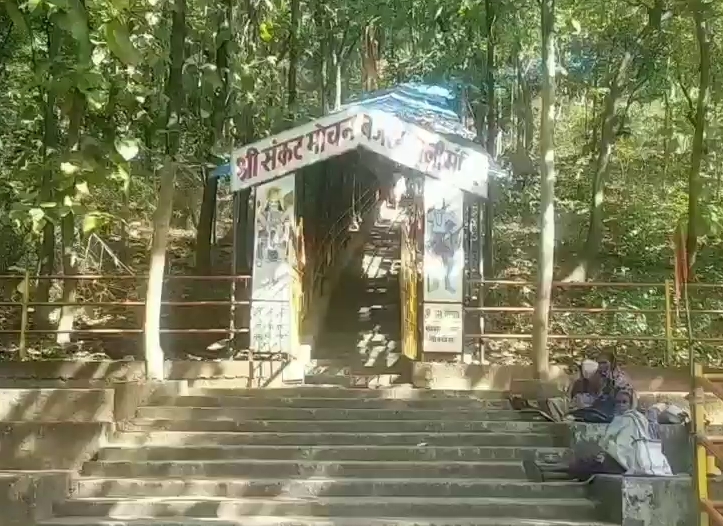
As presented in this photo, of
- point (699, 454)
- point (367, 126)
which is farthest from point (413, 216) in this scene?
point (699, 454)

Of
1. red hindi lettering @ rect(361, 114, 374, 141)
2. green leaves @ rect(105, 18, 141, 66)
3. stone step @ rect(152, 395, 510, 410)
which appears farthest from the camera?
red hindi lettering @ rect(361, 114, 374, 141)

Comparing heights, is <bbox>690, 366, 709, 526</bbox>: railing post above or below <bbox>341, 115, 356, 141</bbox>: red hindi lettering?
below

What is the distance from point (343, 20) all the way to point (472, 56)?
2.84 metres

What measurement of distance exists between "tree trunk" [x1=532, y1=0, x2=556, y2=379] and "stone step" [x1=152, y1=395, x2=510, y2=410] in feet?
2.62

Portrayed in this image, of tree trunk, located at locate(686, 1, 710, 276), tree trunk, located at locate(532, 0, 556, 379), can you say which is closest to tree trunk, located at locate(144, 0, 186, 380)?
tree trunk, located at locate(532, 0, 556, 379)

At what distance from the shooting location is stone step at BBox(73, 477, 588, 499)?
766 cm

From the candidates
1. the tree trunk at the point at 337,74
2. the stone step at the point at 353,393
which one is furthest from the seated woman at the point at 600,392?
the tree trunk at the point at 337,74

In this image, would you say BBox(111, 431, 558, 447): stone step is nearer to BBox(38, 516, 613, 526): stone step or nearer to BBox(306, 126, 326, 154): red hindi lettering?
BBox(38, 516, 613, 526): stone step

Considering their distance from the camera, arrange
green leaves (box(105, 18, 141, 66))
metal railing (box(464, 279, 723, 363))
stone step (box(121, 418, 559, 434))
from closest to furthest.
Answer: green leaves (box(105, 18, 141, 66)) < stone step (box(121, 418, 559, 434)) < metal railing (box(464, 279, 723, 363))

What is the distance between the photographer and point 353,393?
9867 mm

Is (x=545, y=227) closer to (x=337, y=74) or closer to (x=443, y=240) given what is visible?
(x=443, y=240)

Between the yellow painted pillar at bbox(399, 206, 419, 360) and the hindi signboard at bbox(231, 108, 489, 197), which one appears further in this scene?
the yellow painted pillar at bbox(399, 206, 419, 360)

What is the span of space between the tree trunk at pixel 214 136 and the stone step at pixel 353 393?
14.3ft

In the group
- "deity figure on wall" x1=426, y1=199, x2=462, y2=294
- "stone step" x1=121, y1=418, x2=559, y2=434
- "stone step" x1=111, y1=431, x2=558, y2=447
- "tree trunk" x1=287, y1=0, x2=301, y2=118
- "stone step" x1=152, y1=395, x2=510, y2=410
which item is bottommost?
"stone step" x1=111, y1=431, x2=558, y2=447
